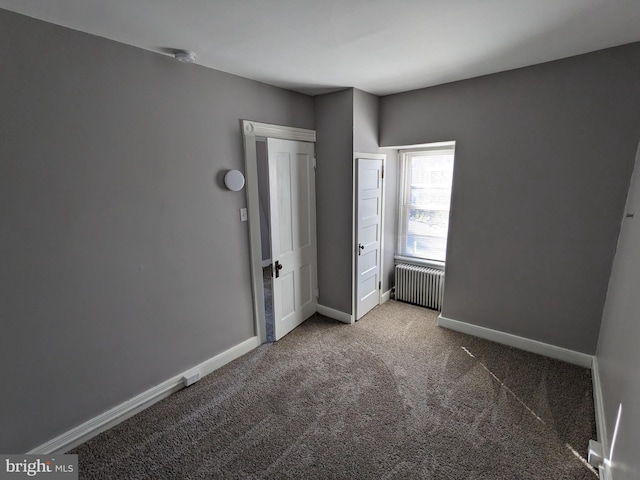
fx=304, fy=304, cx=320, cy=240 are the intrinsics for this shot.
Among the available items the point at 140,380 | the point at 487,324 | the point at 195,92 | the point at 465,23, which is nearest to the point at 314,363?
the point at 140,380

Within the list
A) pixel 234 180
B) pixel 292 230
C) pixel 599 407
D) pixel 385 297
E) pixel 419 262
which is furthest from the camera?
pixel 385 297

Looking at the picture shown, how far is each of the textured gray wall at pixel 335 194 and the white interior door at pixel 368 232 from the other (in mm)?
119

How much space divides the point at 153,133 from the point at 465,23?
207 centimetres

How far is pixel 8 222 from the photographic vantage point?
1.60 m

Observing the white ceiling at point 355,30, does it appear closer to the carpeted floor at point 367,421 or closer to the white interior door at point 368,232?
the white interior door at point 368,232

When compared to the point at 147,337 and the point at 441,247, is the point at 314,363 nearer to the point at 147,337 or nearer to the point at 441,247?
the point at 147,337

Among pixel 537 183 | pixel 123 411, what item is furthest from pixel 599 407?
pixel 123 411

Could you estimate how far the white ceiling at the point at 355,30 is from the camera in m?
1.52

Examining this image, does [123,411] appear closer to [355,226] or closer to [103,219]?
[103,219]

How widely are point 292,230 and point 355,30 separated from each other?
1.87 meters

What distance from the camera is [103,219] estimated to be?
1.94 metres

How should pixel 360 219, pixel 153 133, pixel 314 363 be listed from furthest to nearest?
pixel 360 219 < pixel 314 363 < pixel 153 133

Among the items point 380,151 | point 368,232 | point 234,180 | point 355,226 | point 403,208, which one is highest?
point 380,151

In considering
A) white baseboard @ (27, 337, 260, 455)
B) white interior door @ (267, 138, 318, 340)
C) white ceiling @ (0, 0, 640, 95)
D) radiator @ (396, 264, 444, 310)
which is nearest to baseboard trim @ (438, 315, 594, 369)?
radiator @ (396, 264, 444, 310)
